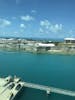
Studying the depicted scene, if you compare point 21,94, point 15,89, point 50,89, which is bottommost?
point 21,94

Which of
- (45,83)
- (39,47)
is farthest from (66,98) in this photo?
(39,47)

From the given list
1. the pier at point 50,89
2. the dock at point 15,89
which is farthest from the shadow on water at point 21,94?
the pier at point 50,89

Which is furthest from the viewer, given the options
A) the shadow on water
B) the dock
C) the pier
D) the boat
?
the pier

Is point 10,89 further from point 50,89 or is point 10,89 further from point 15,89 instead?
point 50,89

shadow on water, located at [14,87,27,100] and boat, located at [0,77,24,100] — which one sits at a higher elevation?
boat, located at [0,77,24,100]

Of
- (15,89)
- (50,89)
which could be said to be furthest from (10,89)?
(50,89)

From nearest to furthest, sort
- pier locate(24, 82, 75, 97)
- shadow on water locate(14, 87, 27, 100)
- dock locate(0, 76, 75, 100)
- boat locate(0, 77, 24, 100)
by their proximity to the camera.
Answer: boat locate(0, 77, 24, 100) < dock locate(0, 76, 75, 100) < shadow on water locate(14, 87, 27, 100) < pier locate(24, 82, 75, 97)

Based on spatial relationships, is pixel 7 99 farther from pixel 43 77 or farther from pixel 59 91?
pixel 43 77

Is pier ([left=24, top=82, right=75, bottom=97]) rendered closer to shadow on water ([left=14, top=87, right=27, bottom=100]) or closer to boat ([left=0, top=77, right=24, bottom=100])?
shadow on water ([left=14, top=87, right=27, bottom=100])

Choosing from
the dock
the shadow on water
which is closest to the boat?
the dock

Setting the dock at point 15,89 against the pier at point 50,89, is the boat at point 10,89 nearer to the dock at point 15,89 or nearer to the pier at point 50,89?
the dock at point 15,89

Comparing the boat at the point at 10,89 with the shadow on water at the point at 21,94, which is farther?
the shadow on water at the point at 21,94
